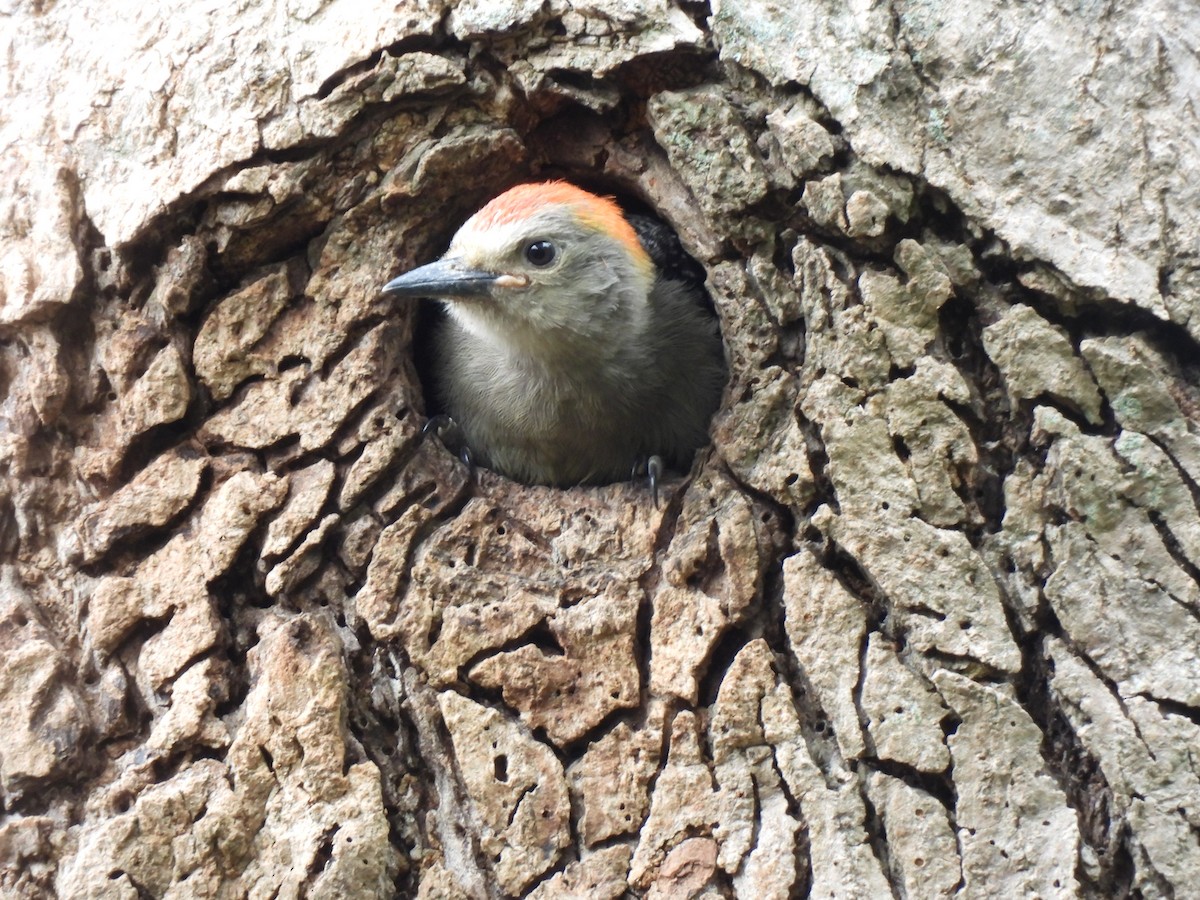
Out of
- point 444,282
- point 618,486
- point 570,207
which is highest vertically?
point 570,207

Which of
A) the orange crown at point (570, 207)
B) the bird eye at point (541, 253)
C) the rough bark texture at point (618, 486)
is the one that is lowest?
the rough bark texture at point (618, 486)

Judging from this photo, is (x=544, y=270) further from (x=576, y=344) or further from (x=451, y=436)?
(x=451, y=436)

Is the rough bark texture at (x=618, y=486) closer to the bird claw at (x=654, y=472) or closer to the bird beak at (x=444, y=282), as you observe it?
the bird claw at (x=654, y=472)

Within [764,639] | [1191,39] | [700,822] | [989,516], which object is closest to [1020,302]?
[989,516]

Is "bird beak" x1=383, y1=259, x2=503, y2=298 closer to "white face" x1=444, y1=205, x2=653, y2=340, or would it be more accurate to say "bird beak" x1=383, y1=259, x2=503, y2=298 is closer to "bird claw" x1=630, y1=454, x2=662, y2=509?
"white face" x1=444, y1=205, x2=653, y2=340

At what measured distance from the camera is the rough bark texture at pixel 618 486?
2756mm

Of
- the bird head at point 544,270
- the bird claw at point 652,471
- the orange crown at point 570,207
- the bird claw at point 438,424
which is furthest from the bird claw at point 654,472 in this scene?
the orange crown at point 570,207

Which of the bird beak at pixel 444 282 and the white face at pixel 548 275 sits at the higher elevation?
the white face at pixel 548 275

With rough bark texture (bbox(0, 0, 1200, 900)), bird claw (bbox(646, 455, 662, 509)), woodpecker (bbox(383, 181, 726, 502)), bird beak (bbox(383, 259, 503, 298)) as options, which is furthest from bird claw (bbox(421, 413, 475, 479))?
bird claw (bbox(646, 455, 662, 509))

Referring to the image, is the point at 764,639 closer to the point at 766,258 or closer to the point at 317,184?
the point at 766,258

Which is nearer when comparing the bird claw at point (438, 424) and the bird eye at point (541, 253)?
the bird claw at point (438, 424)

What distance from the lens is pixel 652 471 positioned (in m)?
3.82

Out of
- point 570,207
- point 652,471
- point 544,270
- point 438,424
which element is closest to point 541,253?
point 544,270

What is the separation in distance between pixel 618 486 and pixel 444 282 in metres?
0.83
